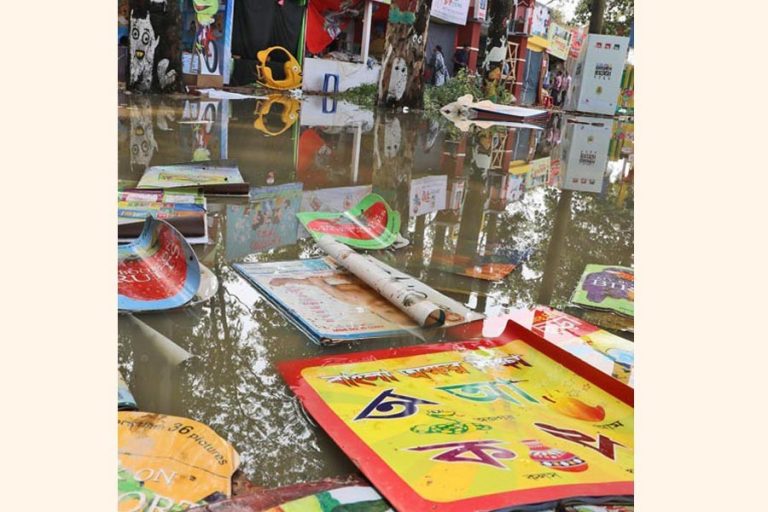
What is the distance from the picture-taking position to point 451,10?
48.6ft

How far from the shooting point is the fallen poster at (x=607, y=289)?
2.18 m

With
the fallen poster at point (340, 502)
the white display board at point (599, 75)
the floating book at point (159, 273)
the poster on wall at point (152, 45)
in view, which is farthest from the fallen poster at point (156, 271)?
the white display board at point (599, 75)

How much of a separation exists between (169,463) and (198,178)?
7.58ft

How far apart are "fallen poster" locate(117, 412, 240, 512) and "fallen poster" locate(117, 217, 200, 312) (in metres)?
0.57

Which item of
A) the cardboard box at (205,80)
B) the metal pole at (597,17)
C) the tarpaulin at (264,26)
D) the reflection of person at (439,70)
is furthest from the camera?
the reflection of person at (439,70)

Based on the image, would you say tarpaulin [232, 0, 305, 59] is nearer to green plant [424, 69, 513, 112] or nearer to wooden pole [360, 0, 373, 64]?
wooden pole [360, 0, 373, 64]

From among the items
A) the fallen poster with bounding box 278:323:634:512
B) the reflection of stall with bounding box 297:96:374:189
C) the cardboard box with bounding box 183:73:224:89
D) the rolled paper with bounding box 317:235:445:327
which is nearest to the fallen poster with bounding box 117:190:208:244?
the rolled paper with bounding box 317:235:445:327

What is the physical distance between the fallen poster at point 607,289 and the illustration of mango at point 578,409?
679mm

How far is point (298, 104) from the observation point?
965cm

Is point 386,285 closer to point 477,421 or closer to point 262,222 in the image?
point 477,421

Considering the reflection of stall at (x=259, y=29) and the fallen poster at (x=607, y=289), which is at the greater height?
the reflection of stall at (x=259, y=29)

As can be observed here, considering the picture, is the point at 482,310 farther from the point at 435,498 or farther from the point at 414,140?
the point at 414,140

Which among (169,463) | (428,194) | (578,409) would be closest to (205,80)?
(428,194)

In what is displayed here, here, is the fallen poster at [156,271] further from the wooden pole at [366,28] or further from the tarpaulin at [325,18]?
the wooden pole at [366,28]
